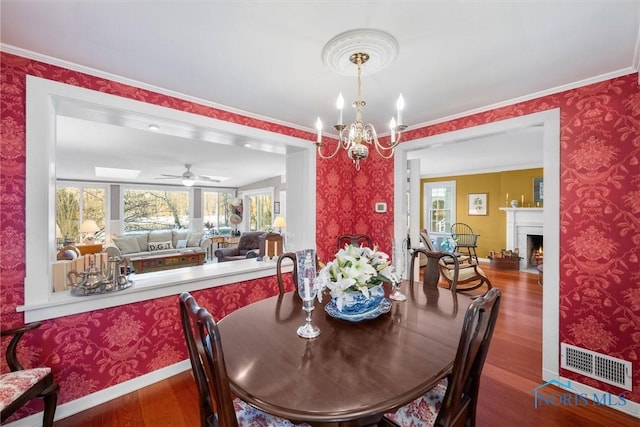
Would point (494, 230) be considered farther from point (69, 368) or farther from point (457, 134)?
point (69, 368)

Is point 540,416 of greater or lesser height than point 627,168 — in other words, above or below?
below

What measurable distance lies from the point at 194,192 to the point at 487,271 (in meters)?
8.35

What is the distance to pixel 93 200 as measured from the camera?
7109 mm

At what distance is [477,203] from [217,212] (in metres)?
7.87

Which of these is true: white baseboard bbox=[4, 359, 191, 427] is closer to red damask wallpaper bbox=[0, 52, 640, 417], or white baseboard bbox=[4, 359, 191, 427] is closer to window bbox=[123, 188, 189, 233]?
red damask wallpaper bbox=[0, 52, 640, 417]

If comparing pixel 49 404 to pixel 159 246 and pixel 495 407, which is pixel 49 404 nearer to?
pixel 495 407

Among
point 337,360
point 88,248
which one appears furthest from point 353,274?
point 88,248

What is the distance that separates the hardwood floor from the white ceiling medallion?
2.36 metres

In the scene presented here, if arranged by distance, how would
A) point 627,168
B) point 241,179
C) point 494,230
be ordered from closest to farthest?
point 627,168 → point 494,230 → point 241,179

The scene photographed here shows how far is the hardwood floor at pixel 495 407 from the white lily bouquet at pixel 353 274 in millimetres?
1256

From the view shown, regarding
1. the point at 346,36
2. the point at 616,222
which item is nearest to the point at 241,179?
the point at 346,36

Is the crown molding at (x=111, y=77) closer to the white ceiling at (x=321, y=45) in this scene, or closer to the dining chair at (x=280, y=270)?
the white ceiling at (x=321, y=45)

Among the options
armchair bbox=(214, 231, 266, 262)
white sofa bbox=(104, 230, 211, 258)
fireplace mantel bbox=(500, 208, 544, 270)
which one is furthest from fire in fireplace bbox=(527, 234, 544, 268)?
white sofa bbox=(104, 230, 211, 258)

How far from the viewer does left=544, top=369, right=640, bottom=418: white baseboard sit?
1.80 m
